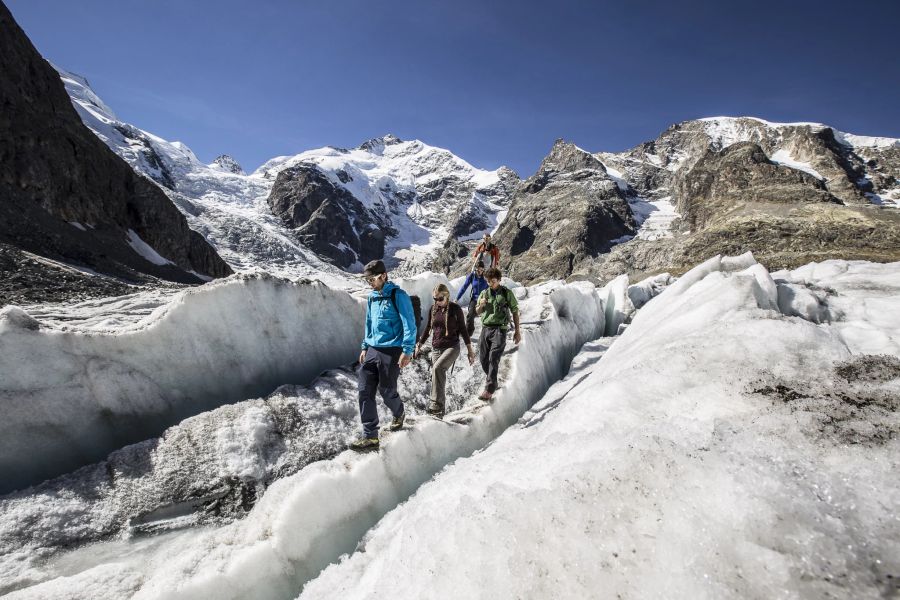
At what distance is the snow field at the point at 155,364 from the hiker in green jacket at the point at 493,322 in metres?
2.32

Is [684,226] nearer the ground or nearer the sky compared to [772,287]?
nearer the sky

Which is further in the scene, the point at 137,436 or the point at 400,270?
the point at 400,270

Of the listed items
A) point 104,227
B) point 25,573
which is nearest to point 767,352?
point 25,573

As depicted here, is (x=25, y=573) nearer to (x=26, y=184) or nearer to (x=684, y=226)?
(x=26, y=184)

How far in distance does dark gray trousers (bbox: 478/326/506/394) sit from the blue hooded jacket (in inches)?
80.2

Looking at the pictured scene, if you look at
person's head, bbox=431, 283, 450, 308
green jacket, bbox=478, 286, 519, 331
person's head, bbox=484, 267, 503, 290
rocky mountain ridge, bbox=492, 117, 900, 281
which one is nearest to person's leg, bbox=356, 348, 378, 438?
person's head, bbox=431, 283, 450, 308

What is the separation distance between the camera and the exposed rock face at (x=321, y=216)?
16888cm

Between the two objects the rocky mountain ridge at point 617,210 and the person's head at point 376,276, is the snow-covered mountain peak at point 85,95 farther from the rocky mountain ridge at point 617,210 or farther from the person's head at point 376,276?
the person's head at point 376,276

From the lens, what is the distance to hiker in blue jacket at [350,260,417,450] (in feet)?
16.5

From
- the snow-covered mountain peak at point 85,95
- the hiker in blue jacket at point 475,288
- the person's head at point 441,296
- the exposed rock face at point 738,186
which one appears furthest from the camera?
the snow-covered mountain peak at point 85,95

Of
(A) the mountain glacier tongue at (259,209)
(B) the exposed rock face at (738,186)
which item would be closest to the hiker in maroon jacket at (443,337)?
(A) the mountain glacier tongue at (259,209)

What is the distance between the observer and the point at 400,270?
→ 183375mm

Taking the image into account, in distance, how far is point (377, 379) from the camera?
16.8ft

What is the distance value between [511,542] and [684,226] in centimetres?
14526
